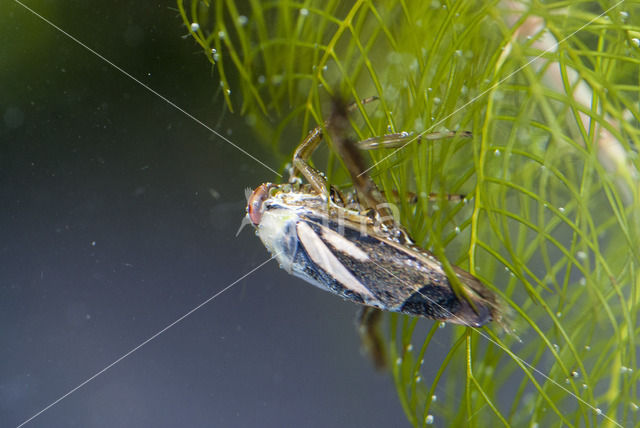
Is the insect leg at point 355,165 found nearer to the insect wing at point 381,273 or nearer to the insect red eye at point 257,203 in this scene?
the insect wing at point 381,273

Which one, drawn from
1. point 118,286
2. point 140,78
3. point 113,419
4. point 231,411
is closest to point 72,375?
point 113,419

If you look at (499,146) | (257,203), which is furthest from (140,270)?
(499,146)

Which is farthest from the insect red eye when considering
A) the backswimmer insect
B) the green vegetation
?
the green vegetation

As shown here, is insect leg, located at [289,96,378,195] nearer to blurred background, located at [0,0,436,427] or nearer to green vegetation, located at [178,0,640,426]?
green vegetation, located at [178,0,640,426]

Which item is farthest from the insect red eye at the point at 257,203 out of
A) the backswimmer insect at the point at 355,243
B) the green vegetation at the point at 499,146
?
the green vegetation at the point at 499,146

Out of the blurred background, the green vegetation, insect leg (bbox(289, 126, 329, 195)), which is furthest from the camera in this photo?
the blurred background

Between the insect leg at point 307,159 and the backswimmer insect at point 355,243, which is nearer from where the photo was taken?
the backswimmer insect at point 355,243

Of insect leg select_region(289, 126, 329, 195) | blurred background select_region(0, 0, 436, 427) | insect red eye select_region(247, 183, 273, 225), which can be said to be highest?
insect leg select_region(289, 126, 329, 195)

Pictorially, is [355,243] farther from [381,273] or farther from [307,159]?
[307,159]
